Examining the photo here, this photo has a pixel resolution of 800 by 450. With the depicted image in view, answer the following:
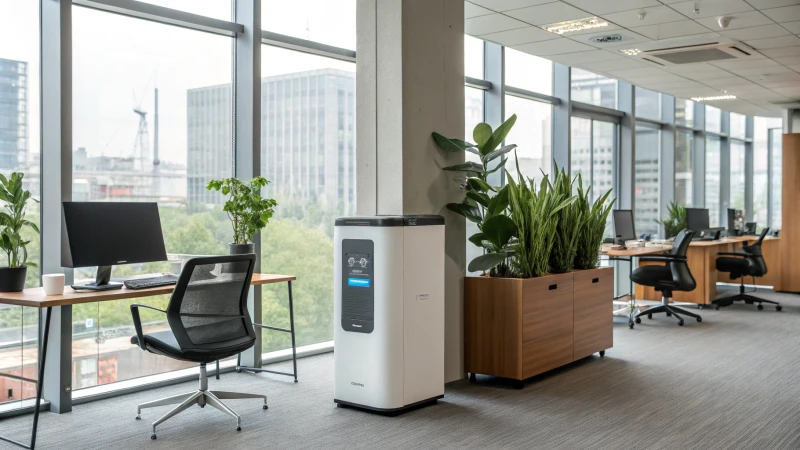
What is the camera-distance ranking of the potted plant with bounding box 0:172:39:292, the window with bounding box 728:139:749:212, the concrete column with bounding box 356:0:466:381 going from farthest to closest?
1. the window with bounding box 728:139:749:212
2. the concrete column with bounding box 356:0:466:381
3. the potted plant with bounding box 0:172:39:292

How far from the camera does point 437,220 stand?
4137 mm

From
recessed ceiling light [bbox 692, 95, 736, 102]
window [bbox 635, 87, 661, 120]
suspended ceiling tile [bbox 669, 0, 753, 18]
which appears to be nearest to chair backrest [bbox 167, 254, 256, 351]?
suspended ceiling tile [bbox 669, 0, 753, 18]

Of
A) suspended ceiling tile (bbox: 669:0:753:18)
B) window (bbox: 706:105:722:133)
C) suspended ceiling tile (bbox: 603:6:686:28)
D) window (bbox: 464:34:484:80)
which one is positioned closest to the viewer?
suspended ceiling tile (bbox: 669:0:753:18)

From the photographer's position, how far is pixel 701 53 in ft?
22.0

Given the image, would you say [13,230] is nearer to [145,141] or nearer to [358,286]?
[145,141]

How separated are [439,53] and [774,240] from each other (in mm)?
7230

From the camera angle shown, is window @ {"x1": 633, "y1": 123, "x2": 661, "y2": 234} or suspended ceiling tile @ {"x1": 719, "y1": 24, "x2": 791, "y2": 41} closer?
suspended ceiling tile @ {"x1": 719, "y1": 24, "x2": 791, "y2": 41}

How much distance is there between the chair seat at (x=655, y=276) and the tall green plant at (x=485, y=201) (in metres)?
2.74

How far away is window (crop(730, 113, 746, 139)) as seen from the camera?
12633 millimetres

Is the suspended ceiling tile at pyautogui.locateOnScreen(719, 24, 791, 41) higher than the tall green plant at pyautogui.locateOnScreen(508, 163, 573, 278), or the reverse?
the suspended ceiling tile at pyautogui.locateOnScreen(719, 24, 791, 41)

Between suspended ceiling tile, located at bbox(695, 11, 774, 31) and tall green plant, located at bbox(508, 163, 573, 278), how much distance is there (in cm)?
202

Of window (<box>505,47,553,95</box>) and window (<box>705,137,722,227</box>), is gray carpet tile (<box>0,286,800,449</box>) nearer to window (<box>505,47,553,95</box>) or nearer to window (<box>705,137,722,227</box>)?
window (<box>505,47,553,95</box>)

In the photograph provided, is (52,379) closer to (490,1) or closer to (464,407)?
(464,407)

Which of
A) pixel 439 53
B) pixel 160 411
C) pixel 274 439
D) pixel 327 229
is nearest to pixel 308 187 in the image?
pixel 327 229
